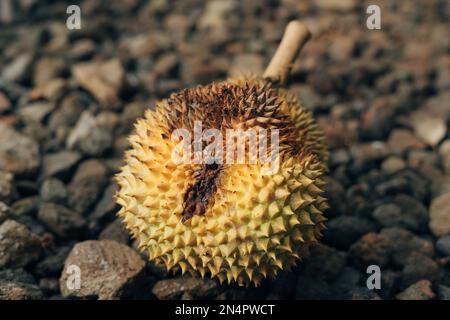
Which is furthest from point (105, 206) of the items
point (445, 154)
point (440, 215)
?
point (445, 154)

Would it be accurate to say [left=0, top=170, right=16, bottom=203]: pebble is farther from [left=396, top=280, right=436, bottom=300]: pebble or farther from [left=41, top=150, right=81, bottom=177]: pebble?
[left=396, top=280, right=436, bottom=300]: pebble

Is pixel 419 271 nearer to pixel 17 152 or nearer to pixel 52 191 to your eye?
pixel 52 191

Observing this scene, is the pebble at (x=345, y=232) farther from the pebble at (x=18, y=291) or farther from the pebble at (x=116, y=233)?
the pebble at (x=18, y=291)

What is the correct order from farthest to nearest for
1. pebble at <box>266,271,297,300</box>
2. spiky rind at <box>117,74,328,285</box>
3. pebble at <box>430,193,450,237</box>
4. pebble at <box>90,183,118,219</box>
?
pebble at <box>90,183,118,219</box> < pebble at <box>430,193,450,237</box> < pebble at <box>266,271,297,300</box> < spiky rind at <box>117,74,328,285</box>

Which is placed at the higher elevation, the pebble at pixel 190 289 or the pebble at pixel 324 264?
the pebble at pixel 324 264

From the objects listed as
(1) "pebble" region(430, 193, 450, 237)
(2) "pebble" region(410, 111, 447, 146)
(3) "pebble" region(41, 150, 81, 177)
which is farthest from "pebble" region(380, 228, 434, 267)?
(3) "pebble" region(41, 150, 81, 177)

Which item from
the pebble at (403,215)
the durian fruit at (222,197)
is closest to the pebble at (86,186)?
the durian fruit at (222,197)
